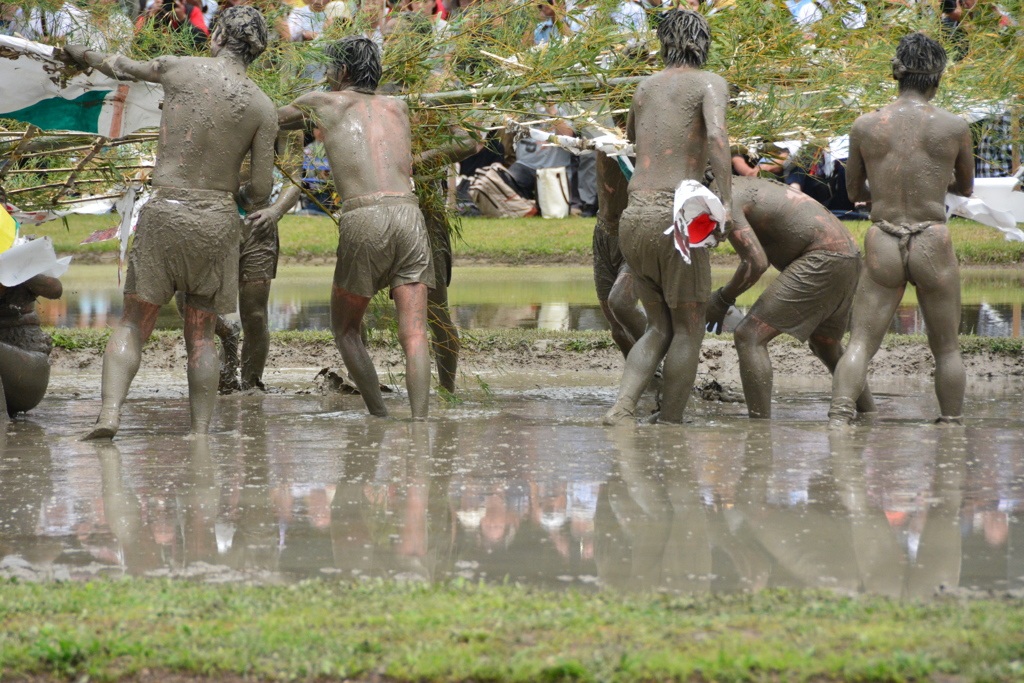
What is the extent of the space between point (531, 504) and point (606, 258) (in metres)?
3.59

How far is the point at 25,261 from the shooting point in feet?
18.2

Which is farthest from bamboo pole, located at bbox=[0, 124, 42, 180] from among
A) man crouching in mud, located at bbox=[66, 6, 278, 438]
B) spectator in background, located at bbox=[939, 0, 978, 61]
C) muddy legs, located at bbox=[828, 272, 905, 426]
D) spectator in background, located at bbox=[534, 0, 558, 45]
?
spectator in background, located at bbox=[939, 0, 978, 61]

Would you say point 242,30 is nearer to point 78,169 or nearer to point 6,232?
point 6,232

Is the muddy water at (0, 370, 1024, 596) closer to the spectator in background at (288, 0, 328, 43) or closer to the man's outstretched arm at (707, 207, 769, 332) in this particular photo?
the man's outstretched arm at (707, 207, 769, 332)

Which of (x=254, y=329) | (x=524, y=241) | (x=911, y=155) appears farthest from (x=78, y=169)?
(x=524, y=241)

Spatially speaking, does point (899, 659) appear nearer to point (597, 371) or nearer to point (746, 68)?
point (746, 68)

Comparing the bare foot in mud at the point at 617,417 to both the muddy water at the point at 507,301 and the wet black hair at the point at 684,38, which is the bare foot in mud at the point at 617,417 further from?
the muddy water at the point at 507,301

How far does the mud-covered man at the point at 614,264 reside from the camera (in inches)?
267

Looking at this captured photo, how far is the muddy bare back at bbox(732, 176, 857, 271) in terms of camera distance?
6211 mm

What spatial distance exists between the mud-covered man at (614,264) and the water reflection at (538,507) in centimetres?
147

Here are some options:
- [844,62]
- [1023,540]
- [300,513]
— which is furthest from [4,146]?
[1023,540]

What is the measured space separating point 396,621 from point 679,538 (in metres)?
1.02

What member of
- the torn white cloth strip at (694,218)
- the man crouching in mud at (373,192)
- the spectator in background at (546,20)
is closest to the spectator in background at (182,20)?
the man crouching in mud at (373,192)

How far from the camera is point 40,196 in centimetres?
786
